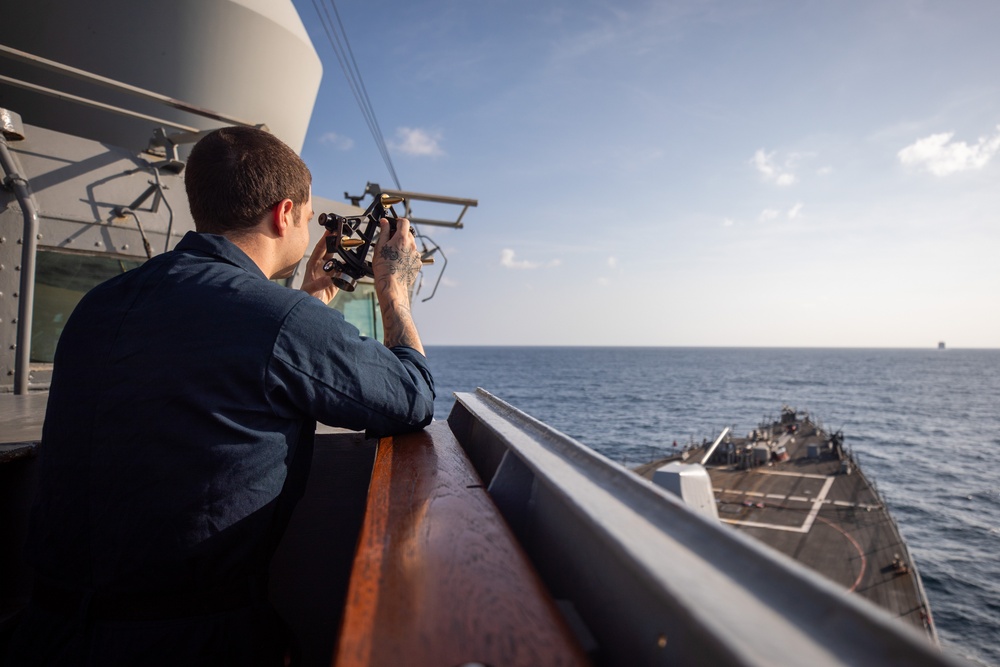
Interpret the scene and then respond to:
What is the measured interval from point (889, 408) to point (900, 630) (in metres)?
104

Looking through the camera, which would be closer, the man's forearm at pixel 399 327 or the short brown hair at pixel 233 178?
the short brown hair at pixel 233 178

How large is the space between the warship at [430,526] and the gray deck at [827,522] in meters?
19.6

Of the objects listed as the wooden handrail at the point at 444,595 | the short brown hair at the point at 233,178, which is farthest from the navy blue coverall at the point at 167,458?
the wooden handrail at the point at 444,595

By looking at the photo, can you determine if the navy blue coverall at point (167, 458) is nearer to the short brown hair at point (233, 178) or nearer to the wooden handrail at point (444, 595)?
the short brown hair at point (233, 178)

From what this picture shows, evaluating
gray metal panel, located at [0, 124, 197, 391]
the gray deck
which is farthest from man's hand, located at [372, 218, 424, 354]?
the gray deck

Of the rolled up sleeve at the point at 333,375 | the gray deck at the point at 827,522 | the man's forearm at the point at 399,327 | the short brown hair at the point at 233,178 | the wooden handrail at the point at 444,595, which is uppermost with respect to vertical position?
the short brown hair at the point at 233,178

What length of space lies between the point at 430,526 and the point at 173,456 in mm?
766

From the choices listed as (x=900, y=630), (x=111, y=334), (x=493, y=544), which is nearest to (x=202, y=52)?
(x=111, y=334)

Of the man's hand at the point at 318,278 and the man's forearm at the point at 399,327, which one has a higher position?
the man's hand at the point at 318,278

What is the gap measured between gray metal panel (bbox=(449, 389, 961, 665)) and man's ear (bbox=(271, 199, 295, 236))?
1263 mm

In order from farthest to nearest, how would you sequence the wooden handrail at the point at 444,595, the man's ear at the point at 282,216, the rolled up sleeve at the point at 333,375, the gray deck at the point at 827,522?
the gray deck at the point at 827,522, the man's ear at the point at 282,216, the rolled up sleeve at the point at 333,375, the wooden handrail at the point at 444,595

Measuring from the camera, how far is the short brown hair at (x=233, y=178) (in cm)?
192

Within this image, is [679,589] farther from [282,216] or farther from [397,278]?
[397,278]

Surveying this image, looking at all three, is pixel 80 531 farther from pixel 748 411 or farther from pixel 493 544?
pixel 748 411
